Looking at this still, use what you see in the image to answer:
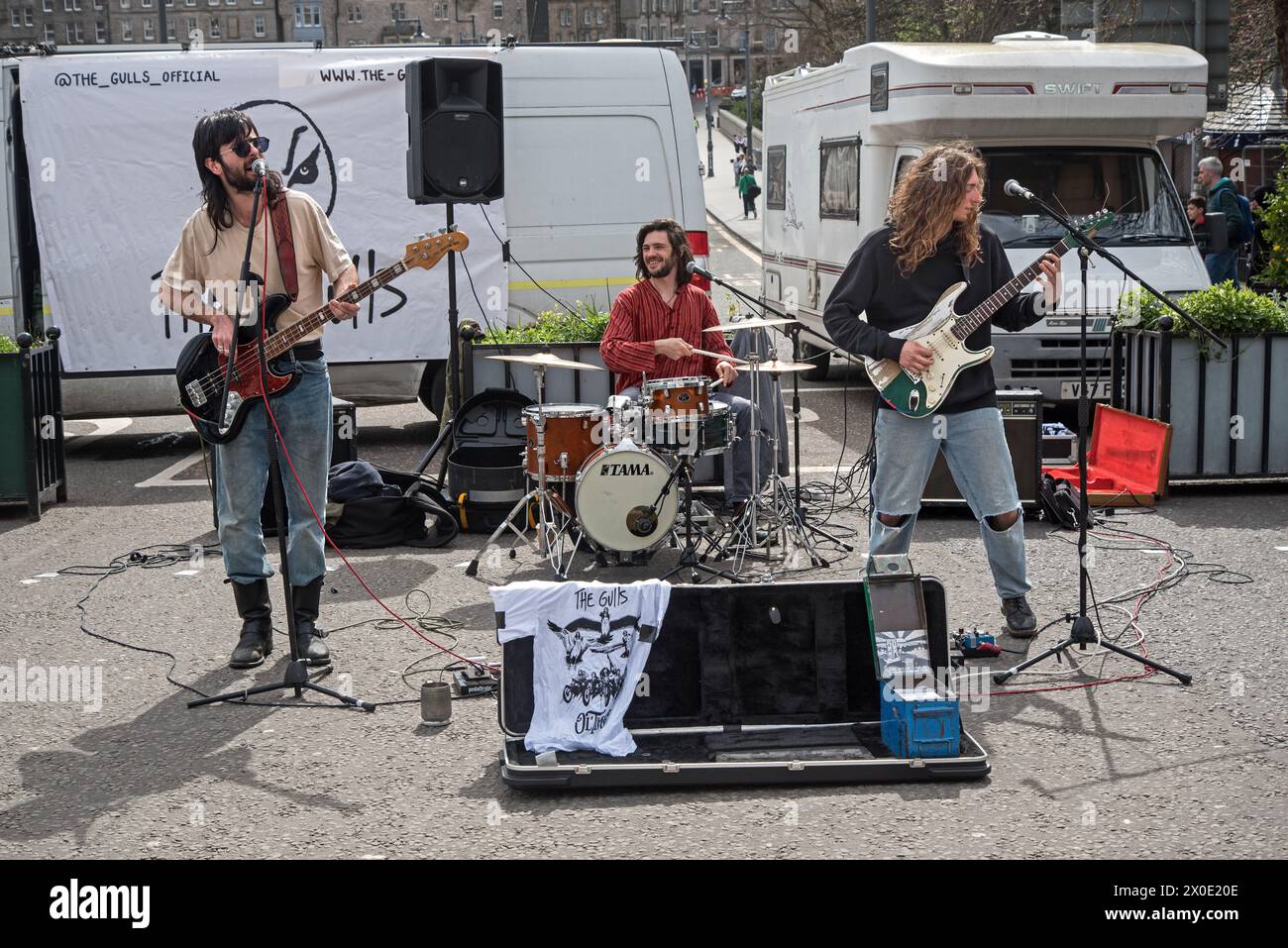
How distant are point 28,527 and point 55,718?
13.6 ft

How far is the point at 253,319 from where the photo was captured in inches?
253

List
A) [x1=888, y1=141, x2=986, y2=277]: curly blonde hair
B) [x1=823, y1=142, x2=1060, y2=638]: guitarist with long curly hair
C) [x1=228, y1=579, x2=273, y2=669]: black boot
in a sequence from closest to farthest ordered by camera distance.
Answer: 1. [x1=888, y1=141, x2=986, y2=277]: curly blonde hair
2. [x1=823, y1=142, x2=1060, y2=638]: guitarist with long curly hair
3. [x1=228, y1=579, x2=273, y2=669]: black boot

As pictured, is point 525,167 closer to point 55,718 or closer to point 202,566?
point 202,566

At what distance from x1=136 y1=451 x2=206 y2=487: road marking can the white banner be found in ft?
2.66

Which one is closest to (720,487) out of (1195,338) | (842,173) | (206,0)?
(1195,338)

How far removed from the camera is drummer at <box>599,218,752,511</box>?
8766 millimetres

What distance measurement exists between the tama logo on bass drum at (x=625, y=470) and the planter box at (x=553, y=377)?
2.31m

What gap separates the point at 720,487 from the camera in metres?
10.3

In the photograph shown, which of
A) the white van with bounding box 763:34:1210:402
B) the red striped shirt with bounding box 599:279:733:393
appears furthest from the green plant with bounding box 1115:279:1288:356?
the red striped shirt with bounding box 599:279:733:393

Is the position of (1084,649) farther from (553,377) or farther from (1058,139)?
(1058,139)

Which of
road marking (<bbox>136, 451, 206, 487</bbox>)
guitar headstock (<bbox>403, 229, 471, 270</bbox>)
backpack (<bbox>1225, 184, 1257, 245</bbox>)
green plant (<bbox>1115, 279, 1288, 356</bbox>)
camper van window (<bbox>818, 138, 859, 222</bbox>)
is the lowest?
road marking (<bbox>136, 451, 206, 487</bbox>)

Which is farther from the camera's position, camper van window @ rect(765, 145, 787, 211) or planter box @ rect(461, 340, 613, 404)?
camper van window @ rect(765, 145, 787, 211)

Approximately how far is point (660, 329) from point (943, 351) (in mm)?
2722

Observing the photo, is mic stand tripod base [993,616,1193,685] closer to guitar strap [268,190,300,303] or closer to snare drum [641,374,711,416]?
snare drum [641,374,711,416]
